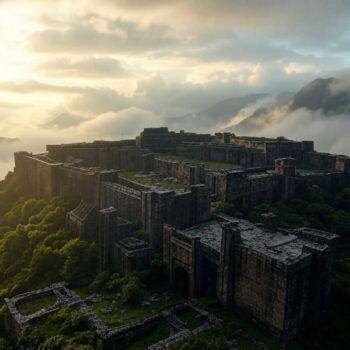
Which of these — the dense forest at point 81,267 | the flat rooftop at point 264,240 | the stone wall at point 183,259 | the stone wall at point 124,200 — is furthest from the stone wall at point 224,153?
the stone wall at point 183,259

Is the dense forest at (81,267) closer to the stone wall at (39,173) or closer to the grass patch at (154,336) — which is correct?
the stone wall at (39,173)

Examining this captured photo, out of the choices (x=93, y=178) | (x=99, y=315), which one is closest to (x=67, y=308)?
(x=99, y=315)

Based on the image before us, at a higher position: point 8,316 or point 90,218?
point 90,218

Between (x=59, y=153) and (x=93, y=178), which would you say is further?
(x=59, y=153)

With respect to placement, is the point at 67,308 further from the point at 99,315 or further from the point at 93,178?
the point at 93,178

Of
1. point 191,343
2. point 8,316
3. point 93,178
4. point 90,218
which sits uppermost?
point 93,178

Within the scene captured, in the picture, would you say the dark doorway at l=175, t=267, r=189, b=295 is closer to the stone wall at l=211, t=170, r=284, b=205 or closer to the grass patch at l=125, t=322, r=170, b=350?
the grass patch at l=125, t=322, r=170, b=350

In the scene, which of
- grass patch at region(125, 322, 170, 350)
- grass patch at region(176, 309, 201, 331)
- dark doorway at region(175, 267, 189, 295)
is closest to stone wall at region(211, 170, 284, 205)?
dark doorway at region(175, 267, 189, 295)
